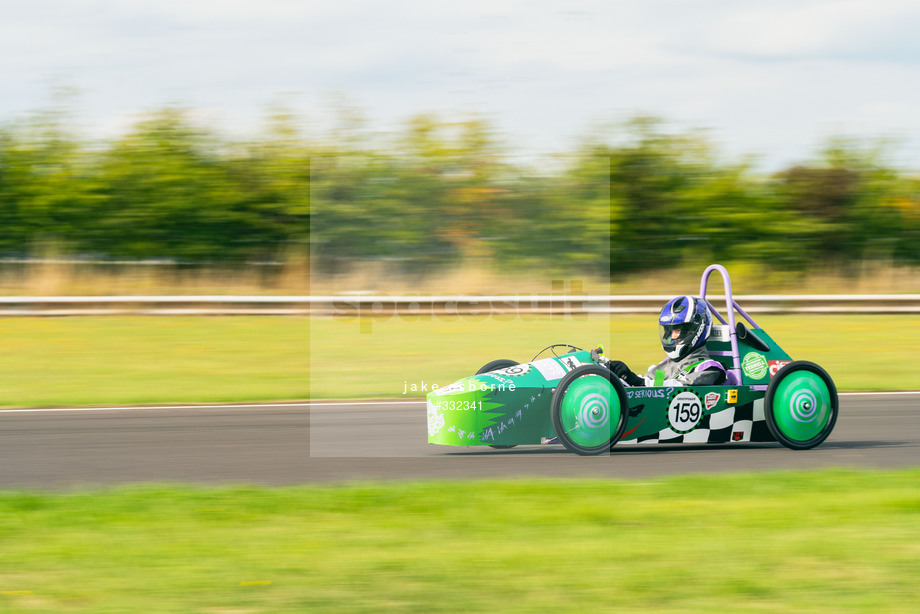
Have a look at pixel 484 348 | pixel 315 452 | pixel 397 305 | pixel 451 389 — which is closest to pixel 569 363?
pixel 451 389

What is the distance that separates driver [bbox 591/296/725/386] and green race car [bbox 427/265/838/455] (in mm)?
125

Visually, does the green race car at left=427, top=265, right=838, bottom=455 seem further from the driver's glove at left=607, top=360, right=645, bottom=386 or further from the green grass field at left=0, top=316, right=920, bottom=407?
the green grass field at left=0, top=316, right=920, bottom=407

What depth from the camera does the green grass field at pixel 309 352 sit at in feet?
41.0

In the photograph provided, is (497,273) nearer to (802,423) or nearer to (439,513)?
(802,423)

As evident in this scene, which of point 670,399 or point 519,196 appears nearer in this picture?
point 670,399

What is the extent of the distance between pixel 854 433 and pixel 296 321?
10560mm

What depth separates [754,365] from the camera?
26.5 feet

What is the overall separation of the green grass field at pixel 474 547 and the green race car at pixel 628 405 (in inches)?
33.3

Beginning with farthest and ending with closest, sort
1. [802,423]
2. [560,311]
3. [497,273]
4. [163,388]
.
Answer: [560,311]
[497,273]
[163,388]
[802,423]

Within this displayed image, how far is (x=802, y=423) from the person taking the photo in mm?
8031

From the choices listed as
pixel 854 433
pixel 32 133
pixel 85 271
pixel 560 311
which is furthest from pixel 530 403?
pixel 32 133

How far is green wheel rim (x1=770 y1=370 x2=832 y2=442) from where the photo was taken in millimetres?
7938

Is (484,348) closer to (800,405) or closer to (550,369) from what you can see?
(550,369)

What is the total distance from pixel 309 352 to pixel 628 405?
8618mm
